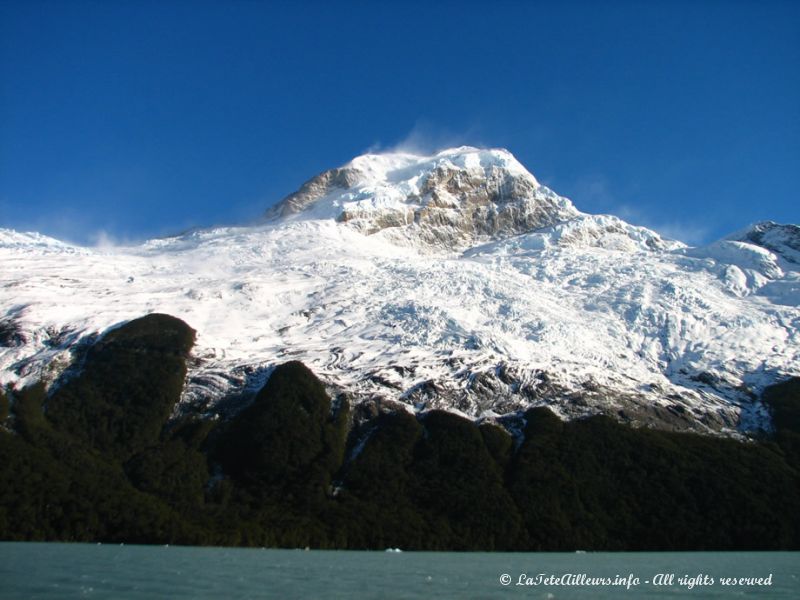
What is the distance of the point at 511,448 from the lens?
155 m

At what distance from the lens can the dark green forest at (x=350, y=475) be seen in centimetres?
12556

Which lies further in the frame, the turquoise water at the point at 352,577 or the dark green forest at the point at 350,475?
the dark green forest at the point at 350,475

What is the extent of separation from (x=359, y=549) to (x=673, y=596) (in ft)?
248

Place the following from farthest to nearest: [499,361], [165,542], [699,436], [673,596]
Result: [499,361] < [699,436] < [165,542] < [673,596]

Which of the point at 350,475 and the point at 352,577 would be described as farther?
the point at 350,475

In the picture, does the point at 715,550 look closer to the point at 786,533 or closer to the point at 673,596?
the point at 786,533

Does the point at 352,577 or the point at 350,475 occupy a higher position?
the point at 350,475

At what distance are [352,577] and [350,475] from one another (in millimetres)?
79545

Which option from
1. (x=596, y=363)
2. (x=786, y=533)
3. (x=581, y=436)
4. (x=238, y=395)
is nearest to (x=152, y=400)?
(x=238, y=395)

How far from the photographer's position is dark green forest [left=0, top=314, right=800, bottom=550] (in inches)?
4943

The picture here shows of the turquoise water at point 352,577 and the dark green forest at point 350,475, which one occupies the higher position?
the dark green forest at point 350,475

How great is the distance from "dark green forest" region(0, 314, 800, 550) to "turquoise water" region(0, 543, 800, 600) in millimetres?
35483

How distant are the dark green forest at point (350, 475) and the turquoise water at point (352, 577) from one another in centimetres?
3548

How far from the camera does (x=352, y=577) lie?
6606 centimetres
